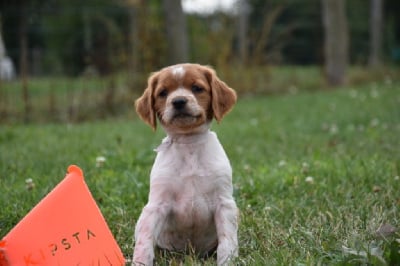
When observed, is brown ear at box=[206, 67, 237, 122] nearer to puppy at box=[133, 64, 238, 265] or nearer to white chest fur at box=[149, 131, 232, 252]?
puppy at box=[133, 64, 238, 265]

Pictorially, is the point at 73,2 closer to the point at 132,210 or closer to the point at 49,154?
the point at 49,154

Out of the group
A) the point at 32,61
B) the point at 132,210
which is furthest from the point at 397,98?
the point at 32,61

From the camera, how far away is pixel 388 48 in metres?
25.5

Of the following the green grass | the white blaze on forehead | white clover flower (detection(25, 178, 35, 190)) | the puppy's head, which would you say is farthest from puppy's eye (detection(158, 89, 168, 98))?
white clover flower (detection(25, 178, 35, 190))

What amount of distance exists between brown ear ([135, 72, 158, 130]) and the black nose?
36 centimetres

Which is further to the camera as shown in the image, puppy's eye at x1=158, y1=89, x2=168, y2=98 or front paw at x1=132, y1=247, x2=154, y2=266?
puppy's eye at x1=158, y1=89, x2=168, y2=98

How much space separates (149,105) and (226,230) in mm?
998

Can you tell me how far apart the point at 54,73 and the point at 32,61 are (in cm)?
432

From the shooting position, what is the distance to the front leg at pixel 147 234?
3406 mm

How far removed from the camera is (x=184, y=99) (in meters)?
3.60

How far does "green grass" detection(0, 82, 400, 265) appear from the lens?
341cm

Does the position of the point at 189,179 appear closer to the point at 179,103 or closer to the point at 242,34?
the point at 179,103

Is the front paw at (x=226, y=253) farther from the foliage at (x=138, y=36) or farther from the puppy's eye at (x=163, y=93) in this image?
the foliage at (x=138, y=36)

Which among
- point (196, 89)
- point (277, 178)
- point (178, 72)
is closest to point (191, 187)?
point (196, 89)
